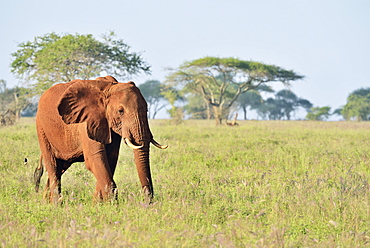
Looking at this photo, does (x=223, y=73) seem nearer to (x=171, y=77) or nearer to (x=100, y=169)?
(x=171, y=77)

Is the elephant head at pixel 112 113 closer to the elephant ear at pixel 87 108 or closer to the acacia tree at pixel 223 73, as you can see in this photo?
the elephant ear at pixel 87 108

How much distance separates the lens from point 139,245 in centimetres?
448

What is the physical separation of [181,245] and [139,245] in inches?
13.7

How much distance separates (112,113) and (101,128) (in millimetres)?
234

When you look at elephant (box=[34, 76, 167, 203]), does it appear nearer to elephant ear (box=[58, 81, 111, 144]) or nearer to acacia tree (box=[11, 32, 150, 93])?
elephant ear (box=[58, 81, 111, 144])

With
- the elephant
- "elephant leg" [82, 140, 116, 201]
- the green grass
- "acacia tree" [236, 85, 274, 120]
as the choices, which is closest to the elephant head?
the elephant

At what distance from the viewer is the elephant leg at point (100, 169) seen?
6516 mm

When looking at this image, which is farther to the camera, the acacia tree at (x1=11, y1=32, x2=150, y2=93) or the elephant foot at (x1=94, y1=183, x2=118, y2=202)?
the acacia tree at (x1=11, y1=32, x2=150, y2=93)

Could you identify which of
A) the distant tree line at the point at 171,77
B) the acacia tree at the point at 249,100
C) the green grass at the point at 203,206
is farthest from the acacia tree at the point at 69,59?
the acacia tree at the point at 249,100

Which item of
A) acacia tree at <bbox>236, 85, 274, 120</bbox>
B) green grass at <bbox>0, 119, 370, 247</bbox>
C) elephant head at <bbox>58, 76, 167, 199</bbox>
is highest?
acacia tree at <bbox>236, 85, 274, 120</bbox>

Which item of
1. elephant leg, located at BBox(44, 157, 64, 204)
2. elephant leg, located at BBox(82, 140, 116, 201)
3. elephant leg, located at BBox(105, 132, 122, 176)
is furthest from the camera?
elephant leg, located at BBox(44, 157, 64, 204)

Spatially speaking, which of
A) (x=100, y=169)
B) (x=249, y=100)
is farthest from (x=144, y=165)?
(x=249, y=100)

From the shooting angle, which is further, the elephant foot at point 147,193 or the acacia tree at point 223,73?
the acacia tree at point 223,73

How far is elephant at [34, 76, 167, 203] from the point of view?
21.5ft
